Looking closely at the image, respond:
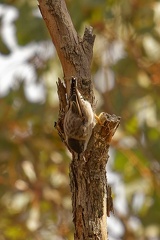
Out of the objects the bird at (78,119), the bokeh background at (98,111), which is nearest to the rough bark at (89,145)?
the bird at (78,119)

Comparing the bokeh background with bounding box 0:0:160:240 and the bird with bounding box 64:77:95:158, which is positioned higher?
the bokeh background with bounding box 0:0:160:240

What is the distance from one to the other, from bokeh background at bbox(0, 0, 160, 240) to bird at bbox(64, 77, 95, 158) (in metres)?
2.61

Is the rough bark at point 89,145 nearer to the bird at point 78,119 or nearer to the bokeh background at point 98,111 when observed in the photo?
the bird at point 78,119

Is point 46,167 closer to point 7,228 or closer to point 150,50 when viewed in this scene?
point 7,228

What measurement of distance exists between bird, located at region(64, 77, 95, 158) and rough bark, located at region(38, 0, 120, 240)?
0.08ft

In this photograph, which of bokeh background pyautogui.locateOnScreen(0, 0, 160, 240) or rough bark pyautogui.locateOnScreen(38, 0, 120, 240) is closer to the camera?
rough bark pyautogui.locateOnScreen(38, 0, 120, 240)

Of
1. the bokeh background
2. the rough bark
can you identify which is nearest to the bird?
the rough bark

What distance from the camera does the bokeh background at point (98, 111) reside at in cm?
494

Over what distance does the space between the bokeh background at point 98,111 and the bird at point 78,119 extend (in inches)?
103

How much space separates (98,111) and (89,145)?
2.69 metres

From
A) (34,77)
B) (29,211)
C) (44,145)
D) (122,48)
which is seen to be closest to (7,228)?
(29,211)

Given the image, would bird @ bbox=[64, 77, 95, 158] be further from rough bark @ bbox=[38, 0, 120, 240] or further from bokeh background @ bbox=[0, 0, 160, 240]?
bokeh background @ bbox=[0, 0, 160, 240]

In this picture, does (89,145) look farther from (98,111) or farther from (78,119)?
(98,111)

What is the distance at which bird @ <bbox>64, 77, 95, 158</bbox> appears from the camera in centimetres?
206
